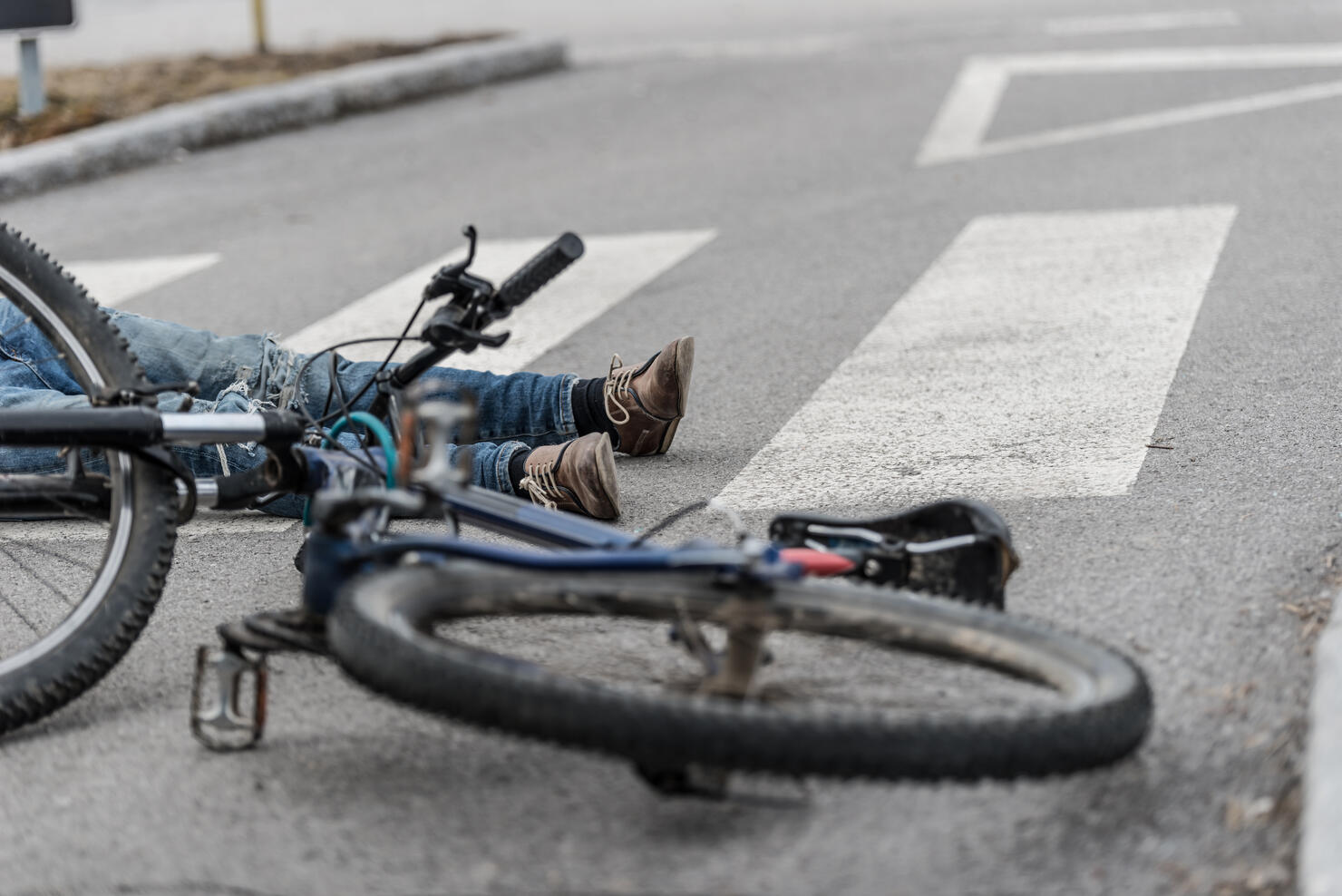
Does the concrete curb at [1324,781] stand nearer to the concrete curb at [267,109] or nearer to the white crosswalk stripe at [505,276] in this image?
the white crosswalk stripe at [505,276]

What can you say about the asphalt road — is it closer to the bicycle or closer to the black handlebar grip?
the bicycle

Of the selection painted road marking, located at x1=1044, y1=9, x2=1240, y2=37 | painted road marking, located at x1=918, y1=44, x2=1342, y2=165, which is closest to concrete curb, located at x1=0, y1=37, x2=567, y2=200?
painted road marking, located at x1=918, y1=44, x2=1342, y2=165

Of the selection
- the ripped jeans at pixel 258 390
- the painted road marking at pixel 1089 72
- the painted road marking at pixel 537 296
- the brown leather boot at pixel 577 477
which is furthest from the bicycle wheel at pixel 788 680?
the painted road marking at pixel 1089 72

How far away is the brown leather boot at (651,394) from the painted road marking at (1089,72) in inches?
151

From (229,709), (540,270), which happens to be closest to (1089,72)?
(540,270)

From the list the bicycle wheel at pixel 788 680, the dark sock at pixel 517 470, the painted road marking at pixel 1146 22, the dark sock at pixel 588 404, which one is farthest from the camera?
the painted road marking at pixel 1146 22

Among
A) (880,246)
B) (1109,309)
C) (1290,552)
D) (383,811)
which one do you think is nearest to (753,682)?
(383,811)

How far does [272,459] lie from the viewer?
9.02ft

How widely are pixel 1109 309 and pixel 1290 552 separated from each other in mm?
1985

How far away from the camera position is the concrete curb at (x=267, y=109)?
8.12 m

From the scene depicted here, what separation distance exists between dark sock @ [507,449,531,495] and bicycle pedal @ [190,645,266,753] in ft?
3.59

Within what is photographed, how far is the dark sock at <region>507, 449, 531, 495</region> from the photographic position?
3553mm

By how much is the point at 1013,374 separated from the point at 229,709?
2622 millimetres

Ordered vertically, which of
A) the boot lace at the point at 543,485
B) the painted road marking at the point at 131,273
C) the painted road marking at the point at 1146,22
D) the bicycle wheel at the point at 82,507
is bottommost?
the painted road marking at the point at 1146,22
